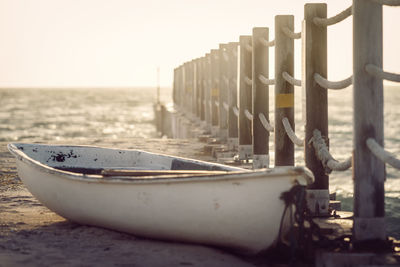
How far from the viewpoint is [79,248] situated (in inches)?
199

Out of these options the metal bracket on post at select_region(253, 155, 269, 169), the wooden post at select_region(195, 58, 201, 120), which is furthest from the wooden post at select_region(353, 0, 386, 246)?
the wooden post at select_region(195, 58, 201, 120)

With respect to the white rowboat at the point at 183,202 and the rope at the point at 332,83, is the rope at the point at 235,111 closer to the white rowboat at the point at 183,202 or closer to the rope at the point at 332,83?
the white rowboat at the point at 183,202

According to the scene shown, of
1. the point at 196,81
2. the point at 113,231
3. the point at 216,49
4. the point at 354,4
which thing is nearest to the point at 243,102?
the point at 216,49

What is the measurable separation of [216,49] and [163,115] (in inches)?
789

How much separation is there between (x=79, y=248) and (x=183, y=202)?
920mm

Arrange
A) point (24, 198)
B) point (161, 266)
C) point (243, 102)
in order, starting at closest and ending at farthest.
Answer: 1. point (161, 266)
2. point (24, 198)
3. point (243, 102)

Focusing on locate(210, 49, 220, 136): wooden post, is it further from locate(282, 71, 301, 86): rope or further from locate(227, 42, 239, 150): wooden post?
locate(282, 71, 301, 86): rope

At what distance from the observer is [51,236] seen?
551cm

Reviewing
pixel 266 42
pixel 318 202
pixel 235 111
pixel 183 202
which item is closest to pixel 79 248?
pixel 183 202

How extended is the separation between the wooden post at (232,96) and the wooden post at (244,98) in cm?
111

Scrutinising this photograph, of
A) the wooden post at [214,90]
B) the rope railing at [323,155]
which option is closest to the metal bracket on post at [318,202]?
the rope railing at [323,155]

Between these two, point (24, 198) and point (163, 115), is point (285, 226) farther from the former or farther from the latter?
point (163, 115)

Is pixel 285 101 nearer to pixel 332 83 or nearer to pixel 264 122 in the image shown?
pixel 332 83

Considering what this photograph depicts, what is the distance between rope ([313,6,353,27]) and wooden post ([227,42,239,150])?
219 inches
